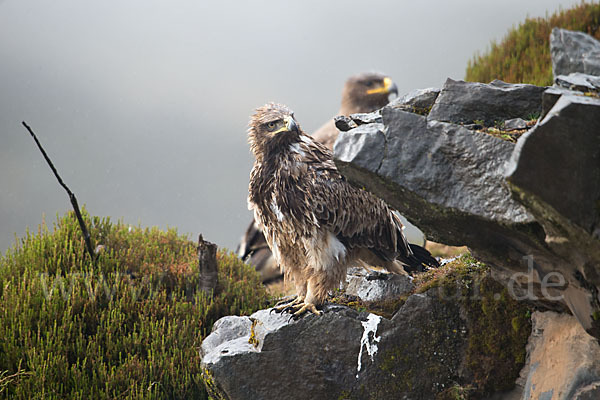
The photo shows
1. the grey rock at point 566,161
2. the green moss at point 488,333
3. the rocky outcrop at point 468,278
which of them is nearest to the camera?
the grey rock at point 566,161

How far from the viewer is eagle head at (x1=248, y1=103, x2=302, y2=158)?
12.9 ft

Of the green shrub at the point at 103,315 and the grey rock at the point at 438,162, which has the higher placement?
the grey rock at the point at 438,162

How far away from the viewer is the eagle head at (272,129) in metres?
3.92

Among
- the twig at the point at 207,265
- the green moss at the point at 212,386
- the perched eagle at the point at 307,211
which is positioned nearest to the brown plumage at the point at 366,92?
the twig at the point at 207,265

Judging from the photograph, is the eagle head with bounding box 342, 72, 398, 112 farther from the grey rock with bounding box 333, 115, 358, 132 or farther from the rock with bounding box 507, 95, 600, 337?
the rock with bounding box 507, 95, 600, 337

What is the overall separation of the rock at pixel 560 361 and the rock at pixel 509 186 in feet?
0.67

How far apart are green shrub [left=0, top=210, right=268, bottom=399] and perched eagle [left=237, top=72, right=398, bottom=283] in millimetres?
1972

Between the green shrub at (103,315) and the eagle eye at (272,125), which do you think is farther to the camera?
the green shrub at (103,315)

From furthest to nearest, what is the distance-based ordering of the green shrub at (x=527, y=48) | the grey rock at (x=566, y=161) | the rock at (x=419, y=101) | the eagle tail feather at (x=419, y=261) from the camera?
the green shrub at (x=527, y=48) → the eagle tail feather at (x=419, y=261) → the rock at (x=419, y=101) → the grey rock at (x=566, y=161)

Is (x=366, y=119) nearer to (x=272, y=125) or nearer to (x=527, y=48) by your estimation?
(x=272, y=125)

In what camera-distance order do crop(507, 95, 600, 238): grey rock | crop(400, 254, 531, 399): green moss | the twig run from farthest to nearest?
the twig, crop(400, 254, 531, 399): green moss, crop(507, 95, 600, 238): grey rock

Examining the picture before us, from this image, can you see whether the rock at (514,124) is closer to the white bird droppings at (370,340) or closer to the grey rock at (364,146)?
the grey rock at (364,146)

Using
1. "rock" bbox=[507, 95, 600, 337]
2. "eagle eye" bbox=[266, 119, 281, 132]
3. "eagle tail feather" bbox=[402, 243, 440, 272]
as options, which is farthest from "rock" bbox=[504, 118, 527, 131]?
"eagle tail feather" bbox=[402, 243, 440, 272]

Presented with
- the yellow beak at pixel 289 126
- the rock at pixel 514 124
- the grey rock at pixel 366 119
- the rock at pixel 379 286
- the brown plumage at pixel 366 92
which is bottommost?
the rock at pixel 379 286
